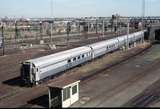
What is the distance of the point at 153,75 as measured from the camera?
44.7 m

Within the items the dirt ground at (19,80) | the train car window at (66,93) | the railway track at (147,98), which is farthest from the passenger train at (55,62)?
the railway track at (147,98)

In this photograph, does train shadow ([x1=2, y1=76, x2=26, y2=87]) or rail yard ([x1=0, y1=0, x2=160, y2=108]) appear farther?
train shadow ([x1=2, y1=76, x2=26, y2=87])

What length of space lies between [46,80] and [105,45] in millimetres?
23953

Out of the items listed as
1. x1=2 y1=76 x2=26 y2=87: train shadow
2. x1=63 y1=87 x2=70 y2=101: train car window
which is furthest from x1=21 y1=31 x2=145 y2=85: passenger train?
x1=63 y1=87 x2=70 y2=101: train car window

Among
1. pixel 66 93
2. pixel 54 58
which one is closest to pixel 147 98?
pixel 66 93

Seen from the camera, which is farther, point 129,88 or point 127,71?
point 127,71

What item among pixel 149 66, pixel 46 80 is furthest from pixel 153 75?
pixel 46 80

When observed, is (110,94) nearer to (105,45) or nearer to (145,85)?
(145,85)

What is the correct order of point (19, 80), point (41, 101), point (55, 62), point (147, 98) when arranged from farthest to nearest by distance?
point (19, 80)
point (55, 62)
point (147, 98)
point (41, 101)

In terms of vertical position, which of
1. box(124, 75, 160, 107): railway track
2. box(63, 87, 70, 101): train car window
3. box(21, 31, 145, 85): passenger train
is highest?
box(21, 31, 145, 85): passenger train

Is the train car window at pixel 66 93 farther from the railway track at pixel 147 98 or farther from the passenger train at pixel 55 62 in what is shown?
the passenger train at pixel 55 62

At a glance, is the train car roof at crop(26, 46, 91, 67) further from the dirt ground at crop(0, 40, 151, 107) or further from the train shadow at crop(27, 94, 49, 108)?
the train shadow at crop(27, 94, 49, 108)

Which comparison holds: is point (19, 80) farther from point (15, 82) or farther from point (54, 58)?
point (54, 58)

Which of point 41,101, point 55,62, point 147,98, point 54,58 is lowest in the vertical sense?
point 41,101
